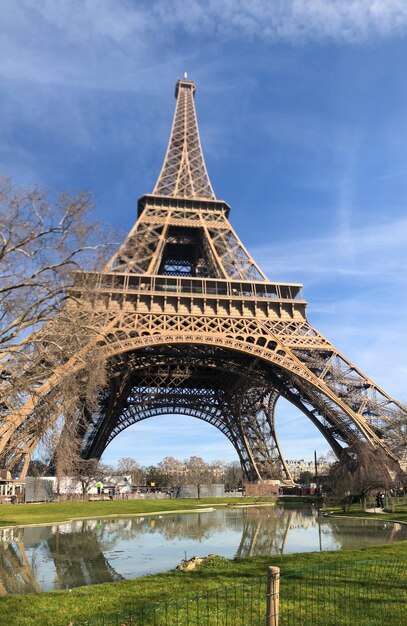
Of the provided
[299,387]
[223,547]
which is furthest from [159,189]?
[223,547]

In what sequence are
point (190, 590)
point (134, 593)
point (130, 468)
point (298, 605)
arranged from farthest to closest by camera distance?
point (130, 468), point (134, 593), point (190, 590), point (298, 605)

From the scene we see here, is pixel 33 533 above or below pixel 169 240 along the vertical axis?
below

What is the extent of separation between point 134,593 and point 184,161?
159ft

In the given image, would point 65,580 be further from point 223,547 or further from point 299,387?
point 299,387

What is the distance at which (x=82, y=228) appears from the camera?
14.1m

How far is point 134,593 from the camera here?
8023 mm

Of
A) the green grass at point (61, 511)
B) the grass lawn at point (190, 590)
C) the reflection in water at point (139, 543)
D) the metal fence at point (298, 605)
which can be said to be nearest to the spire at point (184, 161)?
the green grass at point (61, 511)

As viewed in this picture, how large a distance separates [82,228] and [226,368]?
26214mm

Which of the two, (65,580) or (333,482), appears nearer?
(65,580)

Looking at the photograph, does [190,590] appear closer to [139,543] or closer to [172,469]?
[139,543]

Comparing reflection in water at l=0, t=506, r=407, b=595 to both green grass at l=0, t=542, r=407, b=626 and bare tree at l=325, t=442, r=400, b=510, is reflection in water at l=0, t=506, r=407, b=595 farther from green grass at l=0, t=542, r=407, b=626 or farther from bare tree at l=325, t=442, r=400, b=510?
bare tree at l=325, t=442, r=400, b=510

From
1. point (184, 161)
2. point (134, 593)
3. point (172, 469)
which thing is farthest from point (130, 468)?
point (134, 593)

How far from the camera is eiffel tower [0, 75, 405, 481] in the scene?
31.1m

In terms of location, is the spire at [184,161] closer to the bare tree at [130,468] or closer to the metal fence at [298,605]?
the metal fence at [298,605]
